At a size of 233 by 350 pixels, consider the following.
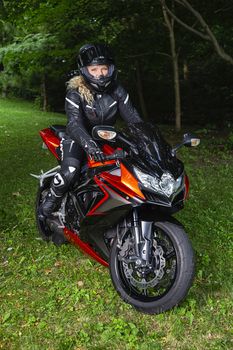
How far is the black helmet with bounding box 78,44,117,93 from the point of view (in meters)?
3.78

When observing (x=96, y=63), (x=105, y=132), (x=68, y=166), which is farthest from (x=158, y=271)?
(x=96, y=63)

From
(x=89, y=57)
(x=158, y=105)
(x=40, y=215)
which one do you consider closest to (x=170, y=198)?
(x=89, y=57)

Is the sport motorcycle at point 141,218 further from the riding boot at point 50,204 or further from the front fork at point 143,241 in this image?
the riding boot at point 50,204

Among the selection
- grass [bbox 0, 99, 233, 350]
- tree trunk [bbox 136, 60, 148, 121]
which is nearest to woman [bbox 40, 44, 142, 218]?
grass [bbox 0, 99, 233, 350]

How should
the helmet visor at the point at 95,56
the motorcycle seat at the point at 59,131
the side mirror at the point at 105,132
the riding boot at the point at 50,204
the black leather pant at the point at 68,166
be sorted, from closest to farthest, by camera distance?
the side mirror at the point at 105,132, the helmet visor at the point at 95,56, the black leather pant at the point at 68,166, the riding boot at the point at 50,204, the motorcycle seat at the point at 59,131

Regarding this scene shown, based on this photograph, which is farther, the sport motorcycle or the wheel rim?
the wheel rim

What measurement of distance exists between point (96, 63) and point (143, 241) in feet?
5.08

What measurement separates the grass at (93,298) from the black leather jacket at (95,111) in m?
1.33

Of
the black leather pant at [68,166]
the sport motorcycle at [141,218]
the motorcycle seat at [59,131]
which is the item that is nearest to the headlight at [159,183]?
the sport motorcycle at [141,218]

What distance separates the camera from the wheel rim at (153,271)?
3.38m

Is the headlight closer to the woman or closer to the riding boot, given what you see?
the woman

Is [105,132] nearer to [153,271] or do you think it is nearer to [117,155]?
[117,155]

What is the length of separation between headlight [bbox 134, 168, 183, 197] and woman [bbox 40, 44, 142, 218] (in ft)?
1.71

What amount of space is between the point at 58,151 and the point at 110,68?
3.40 feet
